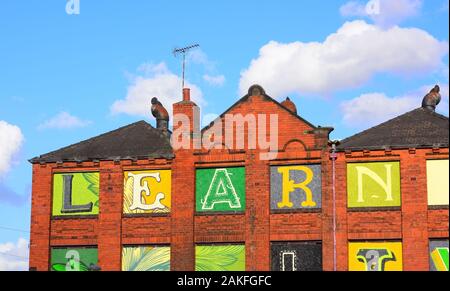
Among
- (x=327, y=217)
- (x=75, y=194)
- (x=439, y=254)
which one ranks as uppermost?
(x=75, y=194)

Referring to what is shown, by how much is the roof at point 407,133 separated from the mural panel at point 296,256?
4825 millimetres

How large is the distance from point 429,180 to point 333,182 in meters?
4.34

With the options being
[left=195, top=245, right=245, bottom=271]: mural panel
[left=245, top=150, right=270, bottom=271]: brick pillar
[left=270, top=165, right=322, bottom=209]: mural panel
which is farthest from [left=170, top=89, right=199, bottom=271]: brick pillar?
[left=270, top=165, right=322, bottom=209]: mural panel

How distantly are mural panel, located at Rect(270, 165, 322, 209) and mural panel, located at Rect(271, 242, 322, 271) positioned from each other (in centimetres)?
178

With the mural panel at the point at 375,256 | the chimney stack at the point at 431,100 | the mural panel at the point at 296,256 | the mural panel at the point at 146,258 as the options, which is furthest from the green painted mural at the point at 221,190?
the chimney stack at the point at 431,100

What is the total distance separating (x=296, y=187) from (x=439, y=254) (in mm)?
7136

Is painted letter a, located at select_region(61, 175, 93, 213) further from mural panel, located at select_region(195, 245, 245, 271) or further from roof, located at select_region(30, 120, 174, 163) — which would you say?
mural panel, located at select_region(195, 245, 245, 271)

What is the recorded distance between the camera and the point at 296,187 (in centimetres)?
3934

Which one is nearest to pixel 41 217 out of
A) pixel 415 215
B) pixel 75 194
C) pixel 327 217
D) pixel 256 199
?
pixel 75 194

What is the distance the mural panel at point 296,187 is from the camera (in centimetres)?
3909

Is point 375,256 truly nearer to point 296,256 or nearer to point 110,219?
point 296,256

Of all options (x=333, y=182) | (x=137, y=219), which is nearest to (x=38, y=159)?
(x=137, y=219)
